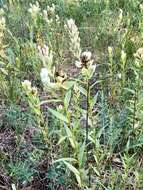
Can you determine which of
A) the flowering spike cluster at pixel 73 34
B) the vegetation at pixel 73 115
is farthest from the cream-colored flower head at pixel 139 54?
the flowering spike cluster at pixel 73 34

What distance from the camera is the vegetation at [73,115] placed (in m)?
1.71

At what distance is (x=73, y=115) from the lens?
6.40 feet

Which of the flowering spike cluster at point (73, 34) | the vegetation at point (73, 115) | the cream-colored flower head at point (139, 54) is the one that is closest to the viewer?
the flowering spike cluster at point (73, 34)

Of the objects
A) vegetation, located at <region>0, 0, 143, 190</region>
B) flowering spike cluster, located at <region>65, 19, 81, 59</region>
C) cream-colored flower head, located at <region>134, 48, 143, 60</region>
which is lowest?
vegetation, located at <region>0, 0, 143, 190</region>

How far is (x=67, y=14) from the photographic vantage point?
361 centimetres

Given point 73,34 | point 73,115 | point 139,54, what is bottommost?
point 73,115

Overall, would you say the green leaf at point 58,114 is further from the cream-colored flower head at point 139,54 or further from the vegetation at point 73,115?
the cream-colored flower head at point 139,54

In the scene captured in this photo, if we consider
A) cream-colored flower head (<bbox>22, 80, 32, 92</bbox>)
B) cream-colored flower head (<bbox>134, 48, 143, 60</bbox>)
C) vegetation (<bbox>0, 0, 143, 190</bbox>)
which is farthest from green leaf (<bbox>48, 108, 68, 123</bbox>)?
cream-colored flower head (<bbox>134, 48, 143, 60</bbox>)

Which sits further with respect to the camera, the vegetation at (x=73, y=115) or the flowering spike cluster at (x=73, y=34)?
the vegetation at (x=73, y=115)

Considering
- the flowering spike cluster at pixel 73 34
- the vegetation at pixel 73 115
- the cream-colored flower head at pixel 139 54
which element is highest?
the flowering spike cluster at pixel 73 34

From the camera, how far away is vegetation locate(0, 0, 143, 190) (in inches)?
67.4

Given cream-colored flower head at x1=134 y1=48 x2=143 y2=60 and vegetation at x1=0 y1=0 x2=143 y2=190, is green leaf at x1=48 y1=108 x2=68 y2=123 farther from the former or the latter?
cream-colored flower head at x1=134 y1=48 x2=143 y2=60

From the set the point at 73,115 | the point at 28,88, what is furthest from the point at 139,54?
the point at 28,88

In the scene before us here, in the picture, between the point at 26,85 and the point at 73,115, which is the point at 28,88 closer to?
the point at 26,85
